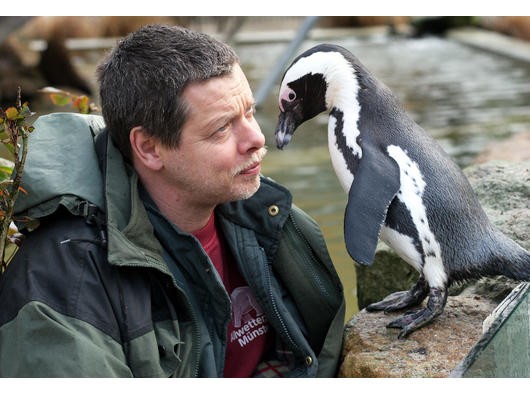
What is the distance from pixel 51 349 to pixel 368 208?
0.67 meters

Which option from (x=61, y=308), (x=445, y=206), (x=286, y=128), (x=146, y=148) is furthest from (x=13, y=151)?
(x=445, y=206)

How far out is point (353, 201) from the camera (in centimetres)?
174

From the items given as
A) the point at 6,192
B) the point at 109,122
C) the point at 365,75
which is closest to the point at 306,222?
the point at 365,75

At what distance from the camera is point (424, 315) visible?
72.9 inches

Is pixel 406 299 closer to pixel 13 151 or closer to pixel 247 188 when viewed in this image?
pixel 247 188

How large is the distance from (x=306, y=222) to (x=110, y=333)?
0.60 meters

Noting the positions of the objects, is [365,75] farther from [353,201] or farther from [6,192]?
[6,192]

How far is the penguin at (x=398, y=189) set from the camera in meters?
1.74

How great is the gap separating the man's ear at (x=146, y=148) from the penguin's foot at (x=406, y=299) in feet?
2.08

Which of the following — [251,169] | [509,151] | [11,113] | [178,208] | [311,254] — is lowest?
[509,151]

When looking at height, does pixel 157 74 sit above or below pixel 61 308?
above

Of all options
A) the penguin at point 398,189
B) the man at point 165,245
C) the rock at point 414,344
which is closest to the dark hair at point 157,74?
the man at point 165,245

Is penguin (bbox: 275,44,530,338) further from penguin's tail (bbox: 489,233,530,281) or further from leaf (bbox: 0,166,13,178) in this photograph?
leaf (bbox: 0,166,13,178)
